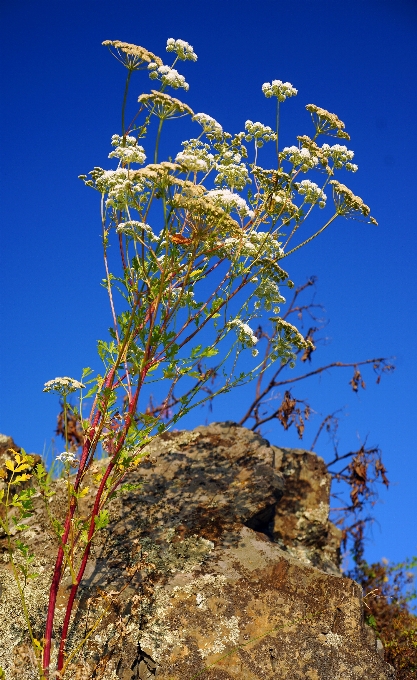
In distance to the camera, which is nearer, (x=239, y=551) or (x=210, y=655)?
(x=210, y=655)

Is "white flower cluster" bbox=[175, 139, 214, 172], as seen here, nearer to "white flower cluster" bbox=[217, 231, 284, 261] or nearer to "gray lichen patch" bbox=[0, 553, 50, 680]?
"white flower cluster" bbox=[217, 231, 284, 261]

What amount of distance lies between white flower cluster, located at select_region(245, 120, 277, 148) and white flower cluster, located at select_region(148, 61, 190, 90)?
0.92 metres

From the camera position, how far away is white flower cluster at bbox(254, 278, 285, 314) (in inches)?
219

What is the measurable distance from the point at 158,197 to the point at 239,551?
9.80 ft

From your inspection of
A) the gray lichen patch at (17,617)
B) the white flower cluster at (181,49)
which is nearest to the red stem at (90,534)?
the gray lichen patch at (17,617)

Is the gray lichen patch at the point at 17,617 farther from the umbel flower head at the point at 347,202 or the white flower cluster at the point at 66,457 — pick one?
the umbel flower head at the point at 347,202

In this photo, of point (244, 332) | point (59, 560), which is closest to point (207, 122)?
point (244, 332)

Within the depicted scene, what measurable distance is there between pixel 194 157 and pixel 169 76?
750mm

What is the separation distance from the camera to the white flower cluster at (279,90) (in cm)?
532

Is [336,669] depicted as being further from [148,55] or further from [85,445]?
[148,55]

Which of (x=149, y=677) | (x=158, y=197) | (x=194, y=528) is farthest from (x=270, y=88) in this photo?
(x=149, y=677)

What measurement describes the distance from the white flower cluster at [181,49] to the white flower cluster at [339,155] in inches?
54.5

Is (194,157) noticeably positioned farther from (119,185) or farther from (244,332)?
(244,332)

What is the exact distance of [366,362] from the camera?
8.73 m
